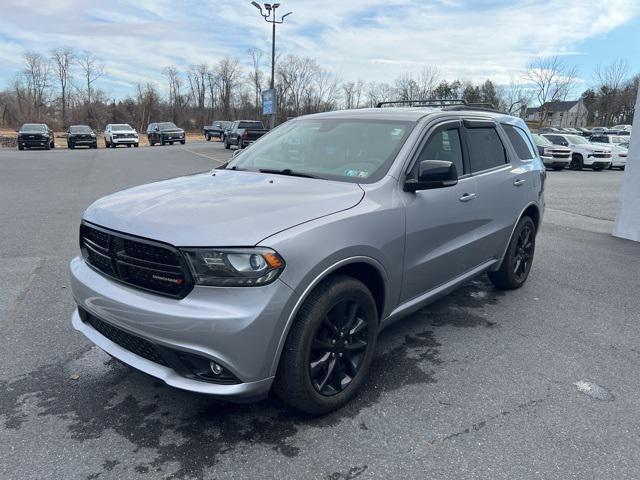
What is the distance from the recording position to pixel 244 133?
91.5ft

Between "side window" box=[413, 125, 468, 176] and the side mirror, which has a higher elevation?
"side window" box=[413, 125, 468, 176]

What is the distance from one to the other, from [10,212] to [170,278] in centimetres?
825

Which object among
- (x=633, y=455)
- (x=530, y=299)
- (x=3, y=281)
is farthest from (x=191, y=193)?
(x=530, y=299)

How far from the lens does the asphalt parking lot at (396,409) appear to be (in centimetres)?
249

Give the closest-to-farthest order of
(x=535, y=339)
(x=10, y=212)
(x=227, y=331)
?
(x=227, y=331)
(x=535, y=339)
(x=10, y=212)

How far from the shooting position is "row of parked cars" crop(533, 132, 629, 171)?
74.2 feet

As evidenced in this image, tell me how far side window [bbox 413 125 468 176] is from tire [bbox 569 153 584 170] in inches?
917

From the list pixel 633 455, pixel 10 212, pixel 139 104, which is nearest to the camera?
pixel 633 455

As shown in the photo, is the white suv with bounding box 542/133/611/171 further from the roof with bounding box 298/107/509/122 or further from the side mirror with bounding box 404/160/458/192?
the side mirror with bounding box 404/160/458/192

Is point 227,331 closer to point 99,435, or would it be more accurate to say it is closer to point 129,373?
point 99,435

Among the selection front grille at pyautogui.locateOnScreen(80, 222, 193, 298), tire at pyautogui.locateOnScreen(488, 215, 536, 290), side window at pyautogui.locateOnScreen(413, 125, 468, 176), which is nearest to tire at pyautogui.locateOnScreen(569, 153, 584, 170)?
tire at pyautogui.locateOnScreen(488, 215, 536, 290)

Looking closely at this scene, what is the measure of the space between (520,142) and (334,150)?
2541 millimetres

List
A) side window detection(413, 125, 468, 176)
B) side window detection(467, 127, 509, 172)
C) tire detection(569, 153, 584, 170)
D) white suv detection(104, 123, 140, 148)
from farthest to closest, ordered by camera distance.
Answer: white suv detection(104, 123, 140, 148) < tire detection(569, 153, 584, 170) < side window detection(467, 127, 509, 172) < side window detection(413, 125, 468, 176)

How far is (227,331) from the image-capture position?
7.63 ft
